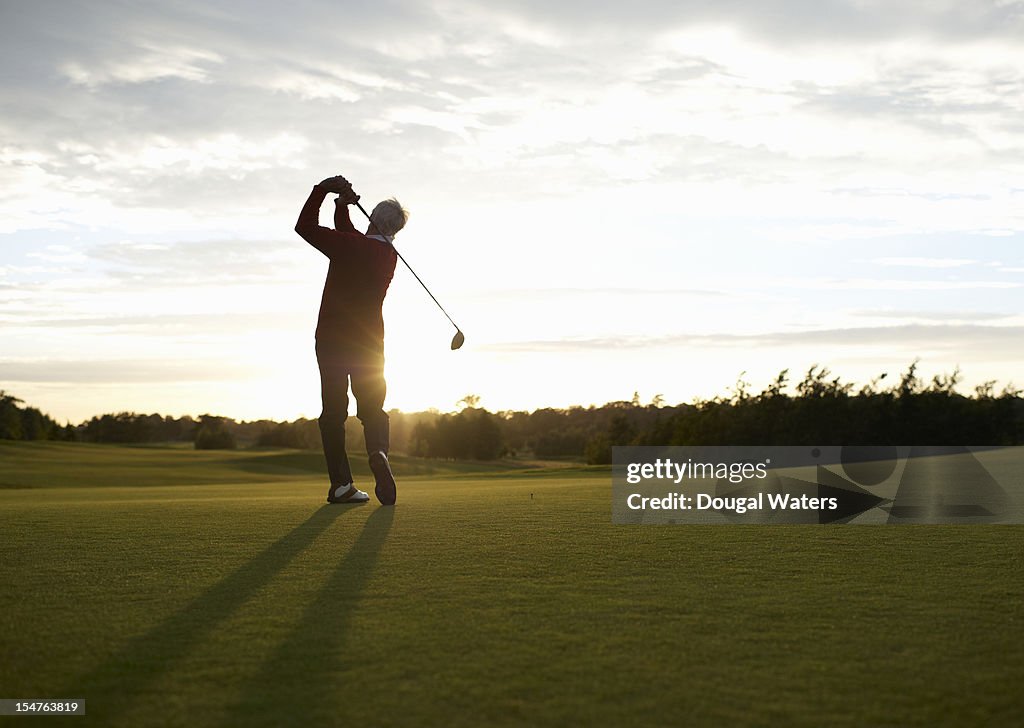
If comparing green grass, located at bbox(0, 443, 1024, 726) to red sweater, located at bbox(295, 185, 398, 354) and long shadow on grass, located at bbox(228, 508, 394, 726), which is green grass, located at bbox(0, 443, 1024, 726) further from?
red sweater, located at bbox(295, 185, 398, 354)

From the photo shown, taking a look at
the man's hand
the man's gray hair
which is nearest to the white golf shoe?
the man's gray hair

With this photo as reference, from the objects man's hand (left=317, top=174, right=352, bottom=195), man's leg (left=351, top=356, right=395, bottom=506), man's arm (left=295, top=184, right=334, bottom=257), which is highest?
man's hand (left=317, top=174, right=352, bottom=195)

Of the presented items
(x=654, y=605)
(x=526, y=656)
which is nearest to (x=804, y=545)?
(x=654, y=605)

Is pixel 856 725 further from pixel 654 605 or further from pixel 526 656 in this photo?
pixel 654 605

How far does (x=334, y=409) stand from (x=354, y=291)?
1.00m

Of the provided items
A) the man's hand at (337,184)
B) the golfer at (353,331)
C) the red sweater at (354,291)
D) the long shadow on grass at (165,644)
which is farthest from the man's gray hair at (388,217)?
the long shadow on grass at (165,644)

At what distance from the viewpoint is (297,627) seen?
10.9 ft

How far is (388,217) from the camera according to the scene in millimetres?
7840

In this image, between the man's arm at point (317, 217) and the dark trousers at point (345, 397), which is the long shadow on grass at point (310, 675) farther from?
the man's arm at point (317, 217)

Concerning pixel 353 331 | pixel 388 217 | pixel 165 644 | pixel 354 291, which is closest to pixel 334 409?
pixel 353 331

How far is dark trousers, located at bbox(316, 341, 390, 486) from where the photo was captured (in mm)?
7688

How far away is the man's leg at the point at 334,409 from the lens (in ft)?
25.2

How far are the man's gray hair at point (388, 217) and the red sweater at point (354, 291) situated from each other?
16 centimetres

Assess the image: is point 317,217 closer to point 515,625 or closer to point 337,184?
point 337,184
